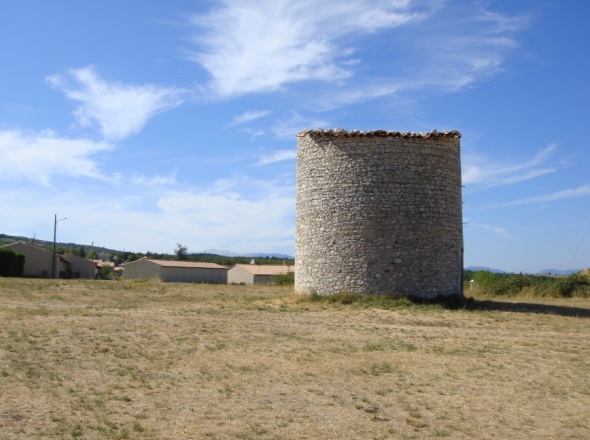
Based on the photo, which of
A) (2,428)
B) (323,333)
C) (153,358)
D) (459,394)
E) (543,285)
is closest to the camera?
(2,428)

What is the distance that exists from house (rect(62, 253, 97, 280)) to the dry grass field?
150 ft

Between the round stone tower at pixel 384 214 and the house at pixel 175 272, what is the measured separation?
31748 mm

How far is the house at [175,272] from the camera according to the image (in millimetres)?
49097

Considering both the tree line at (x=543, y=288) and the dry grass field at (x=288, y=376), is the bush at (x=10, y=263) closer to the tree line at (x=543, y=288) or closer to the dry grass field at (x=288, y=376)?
the dry grass field at (x=288, y=376)

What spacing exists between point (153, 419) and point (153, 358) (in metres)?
3.24

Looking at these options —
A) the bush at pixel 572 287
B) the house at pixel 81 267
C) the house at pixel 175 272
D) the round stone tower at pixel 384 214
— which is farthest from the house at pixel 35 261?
the bush at pixel 572 287

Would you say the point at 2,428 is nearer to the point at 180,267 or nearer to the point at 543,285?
the point at 543,285

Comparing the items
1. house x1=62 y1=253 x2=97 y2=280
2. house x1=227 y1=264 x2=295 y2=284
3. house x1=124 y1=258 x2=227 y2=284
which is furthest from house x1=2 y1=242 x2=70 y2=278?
house x1=227 y1=264 x2=295 y2=284

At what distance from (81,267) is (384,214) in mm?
48402

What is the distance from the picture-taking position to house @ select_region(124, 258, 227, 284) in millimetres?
49097

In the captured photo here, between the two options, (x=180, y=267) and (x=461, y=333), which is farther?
(x=180, y=267)

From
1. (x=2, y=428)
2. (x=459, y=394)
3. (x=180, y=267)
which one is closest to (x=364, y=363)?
(x=459, y=394)

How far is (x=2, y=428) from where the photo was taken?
225 inches

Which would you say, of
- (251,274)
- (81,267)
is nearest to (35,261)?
(81,267)
